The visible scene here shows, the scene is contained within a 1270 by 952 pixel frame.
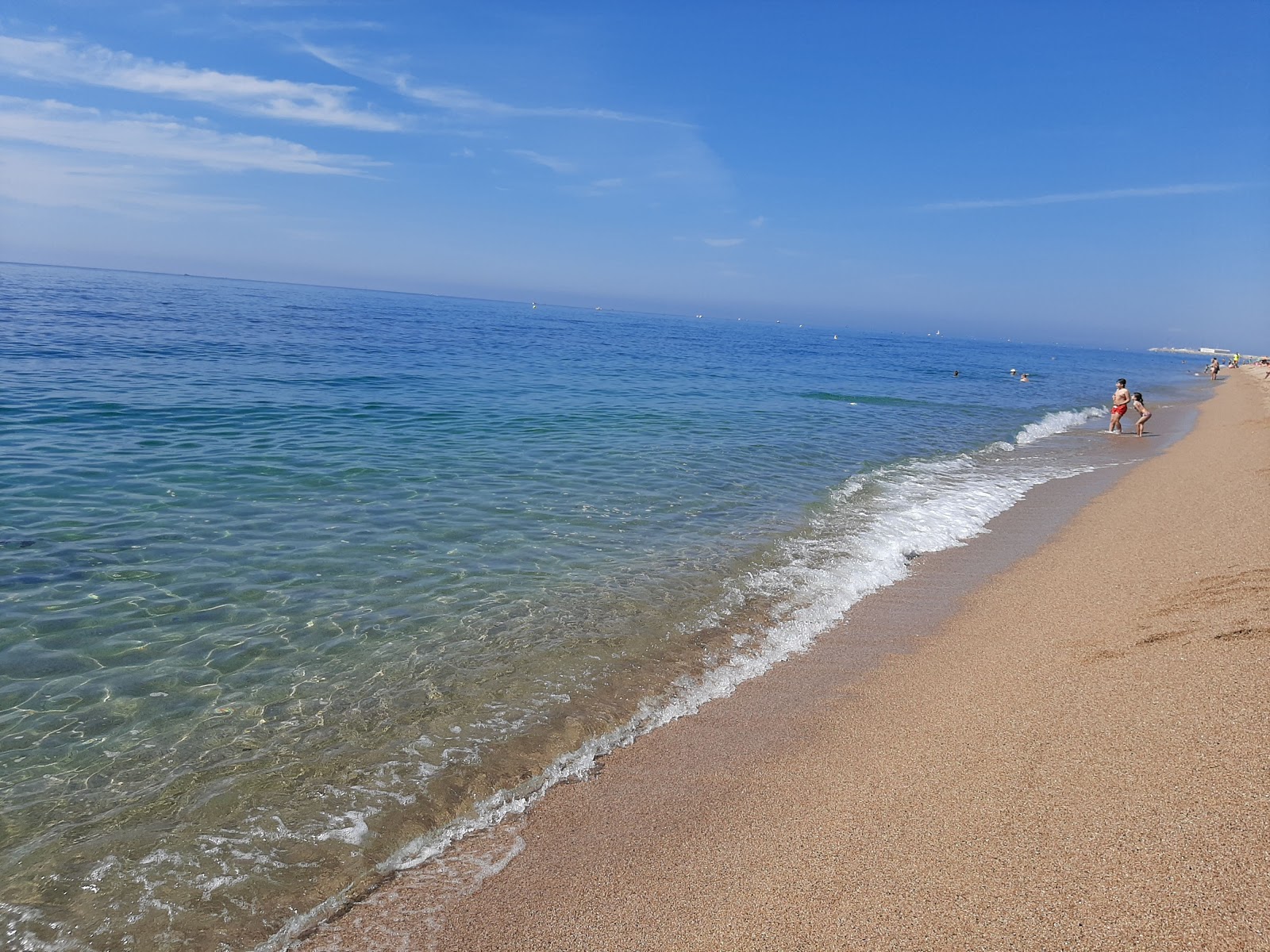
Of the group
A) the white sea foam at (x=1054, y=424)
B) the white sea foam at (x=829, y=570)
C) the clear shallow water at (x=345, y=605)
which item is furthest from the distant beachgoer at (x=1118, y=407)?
the white sea foam at (x=829, y=570)

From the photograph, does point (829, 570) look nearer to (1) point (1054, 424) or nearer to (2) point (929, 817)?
(2) point (929, 817)

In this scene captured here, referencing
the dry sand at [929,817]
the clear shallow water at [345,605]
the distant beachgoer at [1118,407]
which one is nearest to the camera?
the dry sand at [929,817]

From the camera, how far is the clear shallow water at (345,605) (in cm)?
430

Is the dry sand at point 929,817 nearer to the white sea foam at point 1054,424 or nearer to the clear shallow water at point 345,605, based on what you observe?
the clear shallow water at point 345,605

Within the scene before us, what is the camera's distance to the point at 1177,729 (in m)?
4.55

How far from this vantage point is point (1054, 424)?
92.6ft

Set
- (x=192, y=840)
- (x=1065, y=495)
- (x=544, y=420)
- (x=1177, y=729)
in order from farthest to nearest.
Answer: (x=544, y=420) → (x=1065, y=495) → (x=1177, y=729) → (x=192, y=840)

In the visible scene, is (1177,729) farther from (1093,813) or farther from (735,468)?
(735,468)

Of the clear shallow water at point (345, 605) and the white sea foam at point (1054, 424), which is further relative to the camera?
the white sea foam at point (1054, 424)

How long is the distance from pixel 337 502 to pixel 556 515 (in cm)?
354

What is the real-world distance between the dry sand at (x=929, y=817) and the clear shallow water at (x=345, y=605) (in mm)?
628

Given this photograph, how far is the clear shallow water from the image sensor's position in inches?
169

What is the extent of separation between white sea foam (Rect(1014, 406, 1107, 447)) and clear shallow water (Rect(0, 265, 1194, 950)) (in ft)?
9.95

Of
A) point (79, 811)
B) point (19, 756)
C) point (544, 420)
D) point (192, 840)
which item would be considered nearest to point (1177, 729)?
point (192, 840)
